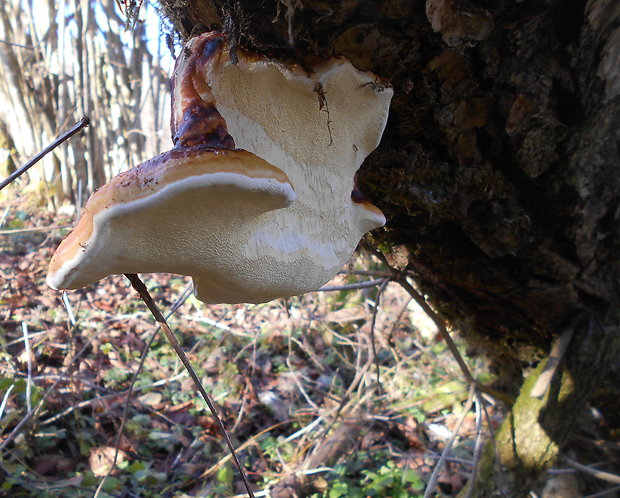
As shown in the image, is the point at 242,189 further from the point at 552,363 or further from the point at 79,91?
the point at 79,91

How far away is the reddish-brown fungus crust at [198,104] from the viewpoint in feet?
1.76

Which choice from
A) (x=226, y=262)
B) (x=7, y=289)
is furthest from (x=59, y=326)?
(x=226, y=262)

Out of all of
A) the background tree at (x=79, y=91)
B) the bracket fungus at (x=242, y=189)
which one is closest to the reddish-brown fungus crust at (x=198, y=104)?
the bracket fungus at (x=242, y=189)

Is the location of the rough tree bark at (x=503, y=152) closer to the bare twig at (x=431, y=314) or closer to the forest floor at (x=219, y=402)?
the bare twig at (x=431, y=314)

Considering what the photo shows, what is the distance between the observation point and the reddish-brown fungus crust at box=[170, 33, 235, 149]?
0.54 metres

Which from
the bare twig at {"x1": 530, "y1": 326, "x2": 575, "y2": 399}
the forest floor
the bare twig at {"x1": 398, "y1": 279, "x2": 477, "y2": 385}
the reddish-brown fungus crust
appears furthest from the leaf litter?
the reddish-brown fungus crust

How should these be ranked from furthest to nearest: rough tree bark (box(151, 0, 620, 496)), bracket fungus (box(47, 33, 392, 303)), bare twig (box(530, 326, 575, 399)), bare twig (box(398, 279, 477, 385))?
bare twig (box(398, 279, 477, 385))
bare twig (box(530, 326, 575, 399))
rough tree bark (box(151, 0, 620, 496))
bracket fungus (box(47, 33, 392, 303))

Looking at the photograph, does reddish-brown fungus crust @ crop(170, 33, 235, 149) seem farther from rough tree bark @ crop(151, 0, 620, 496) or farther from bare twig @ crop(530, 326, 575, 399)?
bare twig @ crop(530, 326, 575, 399)

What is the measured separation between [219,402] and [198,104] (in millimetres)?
2738

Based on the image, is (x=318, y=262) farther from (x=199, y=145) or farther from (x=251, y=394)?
(x=251, y=394)

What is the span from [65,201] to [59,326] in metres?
3.57

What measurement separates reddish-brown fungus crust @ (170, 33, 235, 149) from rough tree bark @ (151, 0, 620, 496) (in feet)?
0.17

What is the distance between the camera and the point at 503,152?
96 cm

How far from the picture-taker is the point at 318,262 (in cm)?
83
